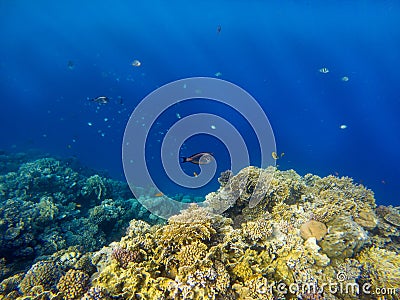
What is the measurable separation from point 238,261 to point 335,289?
145 centimetres

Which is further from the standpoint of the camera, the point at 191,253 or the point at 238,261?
the point at 238,261

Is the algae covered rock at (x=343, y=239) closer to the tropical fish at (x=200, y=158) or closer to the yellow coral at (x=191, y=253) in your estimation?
the yellow coral at (x=191, y=253)

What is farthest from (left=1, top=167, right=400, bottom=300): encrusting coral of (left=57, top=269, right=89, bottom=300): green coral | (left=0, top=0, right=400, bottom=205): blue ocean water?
(left=0, top=0, right=400, bottom=205): blue ocean water

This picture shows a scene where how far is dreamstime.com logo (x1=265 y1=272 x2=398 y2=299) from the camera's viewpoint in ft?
9.77

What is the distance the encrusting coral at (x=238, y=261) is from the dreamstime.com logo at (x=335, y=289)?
12 mm

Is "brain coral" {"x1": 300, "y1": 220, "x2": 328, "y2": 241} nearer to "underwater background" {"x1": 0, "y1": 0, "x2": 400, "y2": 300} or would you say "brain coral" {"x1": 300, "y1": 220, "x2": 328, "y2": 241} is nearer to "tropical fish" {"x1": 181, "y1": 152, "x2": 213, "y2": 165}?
"underwater background" {"x1": 0, "y1": 0, "x2": 400, "y2": 300}

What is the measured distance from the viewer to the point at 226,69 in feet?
232

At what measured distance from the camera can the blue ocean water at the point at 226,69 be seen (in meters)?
48.6

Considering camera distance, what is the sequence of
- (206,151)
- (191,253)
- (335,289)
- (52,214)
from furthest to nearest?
(206,151) < (52,214) < (335,289) < (191,253)

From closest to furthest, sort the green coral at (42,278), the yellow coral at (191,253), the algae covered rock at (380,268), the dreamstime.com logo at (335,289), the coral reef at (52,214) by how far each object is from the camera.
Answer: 1. the yellow coral at (191,253)
2. the dreamstime.com logo at (335,289)
3. the green coral at (42,278)
4. the algae covered rock at (380,268)
5. the coral reef at (52,214)

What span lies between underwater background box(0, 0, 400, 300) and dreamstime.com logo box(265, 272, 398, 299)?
20mm

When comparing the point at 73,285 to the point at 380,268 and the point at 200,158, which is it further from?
the point at 380,268
